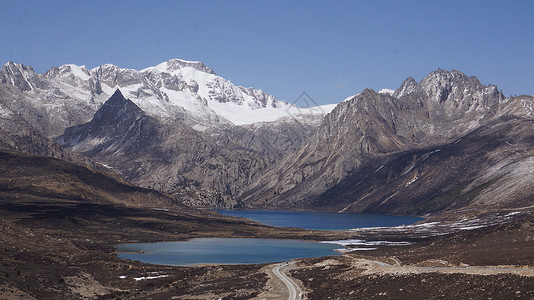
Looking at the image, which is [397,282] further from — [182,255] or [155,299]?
[182,255]

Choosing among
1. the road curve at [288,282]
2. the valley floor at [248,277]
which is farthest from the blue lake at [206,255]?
the road curve at [288,282]

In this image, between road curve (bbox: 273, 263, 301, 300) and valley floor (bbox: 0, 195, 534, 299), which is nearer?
valley floor (bbox: 0, 195, 534, 299)

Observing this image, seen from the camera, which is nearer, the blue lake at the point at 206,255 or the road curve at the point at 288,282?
the road curve at the point at 288,282

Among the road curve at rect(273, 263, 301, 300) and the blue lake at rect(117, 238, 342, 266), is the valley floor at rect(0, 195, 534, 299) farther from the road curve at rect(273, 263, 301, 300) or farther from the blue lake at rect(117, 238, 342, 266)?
the blue lake at rect(117, 238, 342, 266)

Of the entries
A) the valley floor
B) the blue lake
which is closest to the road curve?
the valley floor

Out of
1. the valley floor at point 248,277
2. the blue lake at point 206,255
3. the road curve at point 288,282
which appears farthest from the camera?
the blue lake at point 206,255

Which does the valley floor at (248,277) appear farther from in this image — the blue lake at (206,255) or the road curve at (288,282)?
the blue lake at (206,255)

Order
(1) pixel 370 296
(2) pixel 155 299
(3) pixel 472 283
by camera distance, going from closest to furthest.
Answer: (3) pixel 472 283
(1) pixel 370 296
(2) pixel 155 299

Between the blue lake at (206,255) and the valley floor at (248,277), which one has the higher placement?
the valley floor at (248,277)

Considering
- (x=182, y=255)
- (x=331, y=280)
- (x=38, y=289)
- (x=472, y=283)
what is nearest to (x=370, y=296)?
(x=472, y=283)
